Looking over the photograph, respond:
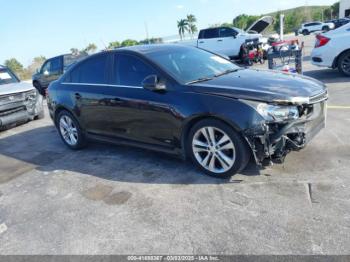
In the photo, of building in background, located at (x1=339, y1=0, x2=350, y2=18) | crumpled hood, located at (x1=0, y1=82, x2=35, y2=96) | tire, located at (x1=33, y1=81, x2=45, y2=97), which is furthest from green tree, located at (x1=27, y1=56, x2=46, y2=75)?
building in background, located at (x1=339, y1=0, x2=350, y2=18)

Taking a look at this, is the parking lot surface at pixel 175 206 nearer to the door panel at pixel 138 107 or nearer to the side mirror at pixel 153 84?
the door panel at pixel 138 107

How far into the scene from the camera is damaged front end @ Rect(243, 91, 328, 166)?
11.8ft

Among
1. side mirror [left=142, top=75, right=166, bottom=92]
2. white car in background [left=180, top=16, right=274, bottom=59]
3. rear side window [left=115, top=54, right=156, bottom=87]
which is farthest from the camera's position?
white car in background [left=180, top=16, right=274, bottom=59]

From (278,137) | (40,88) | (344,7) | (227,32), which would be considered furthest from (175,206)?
(344,7)

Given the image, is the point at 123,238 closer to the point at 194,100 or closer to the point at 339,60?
the point at 194,100

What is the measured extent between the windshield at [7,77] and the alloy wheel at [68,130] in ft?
13.3

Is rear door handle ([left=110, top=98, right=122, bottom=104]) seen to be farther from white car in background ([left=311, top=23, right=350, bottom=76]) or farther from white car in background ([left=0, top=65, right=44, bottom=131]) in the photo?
white car in background ([left=311, top=23, right=350, bottom=76])

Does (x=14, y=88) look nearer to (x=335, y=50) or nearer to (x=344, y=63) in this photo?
(x=335, y=50)

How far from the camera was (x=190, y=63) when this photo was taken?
4.76 metres

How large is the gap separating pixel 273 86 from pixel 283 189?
1187 millimetres

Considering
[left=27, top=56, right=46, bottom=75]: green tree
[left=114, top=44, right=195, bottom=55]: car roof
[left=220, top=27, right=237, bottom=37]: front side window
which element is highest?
[left=114, top=44, right=195, bottom=55]: car roof

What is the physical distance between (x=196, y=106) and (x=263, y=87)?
0.80 metres

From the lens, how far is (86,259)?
9.53 ft

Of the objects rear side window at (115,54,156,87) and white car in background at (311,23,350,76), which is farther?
white car in background at (311,23,350,76)
